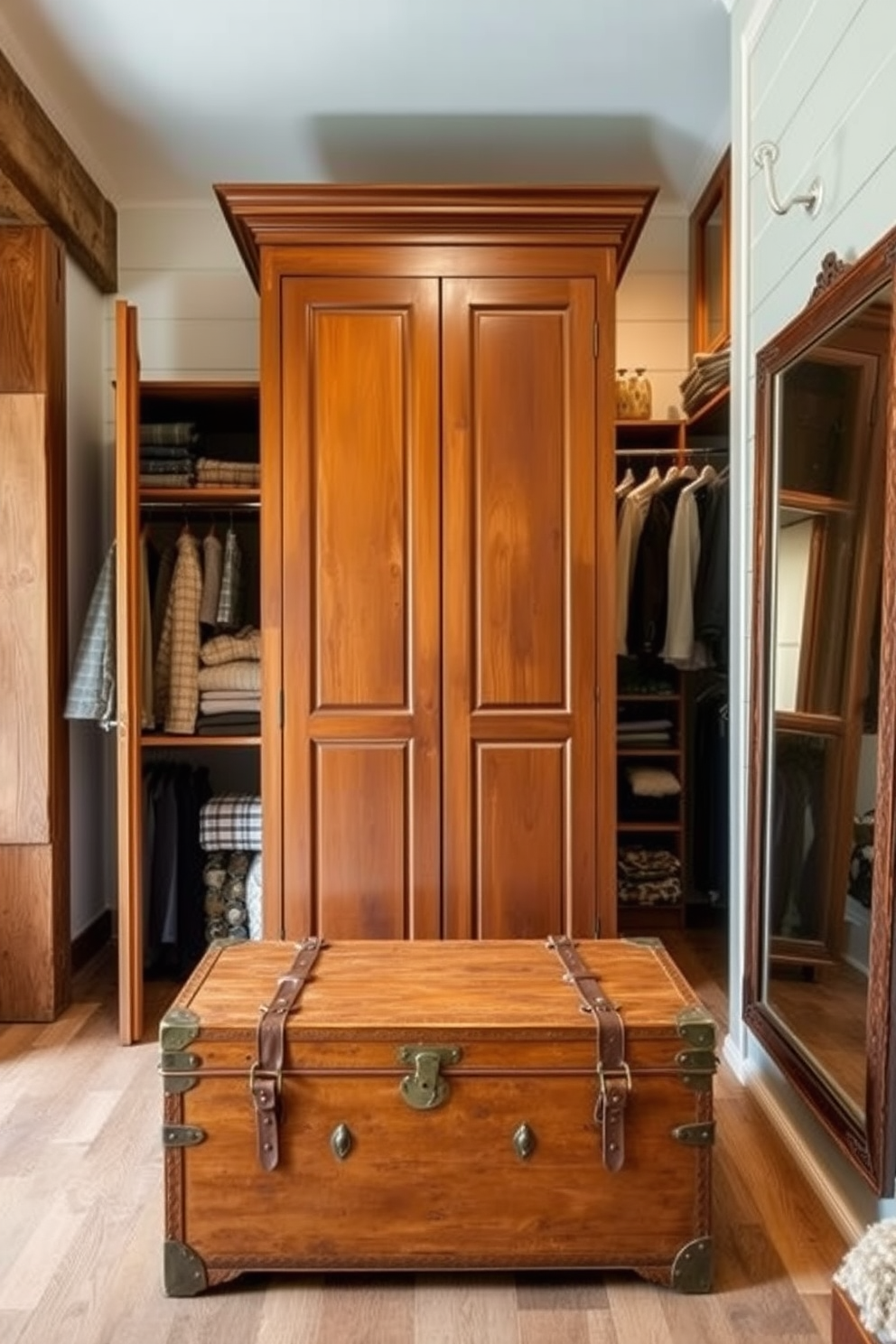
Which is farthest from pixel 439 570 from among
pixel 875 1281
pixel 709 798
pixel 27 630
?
pixel 875 1281

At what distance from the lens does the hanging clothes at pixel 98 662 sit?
109 inches

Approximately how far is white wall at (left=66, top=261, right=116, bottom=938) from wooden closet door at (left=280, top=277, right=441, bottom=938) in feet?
3.21

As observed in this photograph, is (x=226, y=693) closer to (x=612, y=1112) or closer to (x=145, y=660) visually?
(x=145, y=660)

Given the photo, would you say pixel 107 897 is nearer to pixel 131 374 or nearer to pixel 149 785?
pixel 149 785

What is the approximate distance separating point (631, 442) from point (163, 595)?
5.99 feet

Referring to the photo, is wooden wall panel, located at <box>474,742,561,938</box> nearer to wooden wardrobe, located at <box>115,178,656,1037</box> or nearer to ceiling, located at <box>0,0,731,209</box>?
wooden wardrobe, located at <box>115,178,656,1037</box>

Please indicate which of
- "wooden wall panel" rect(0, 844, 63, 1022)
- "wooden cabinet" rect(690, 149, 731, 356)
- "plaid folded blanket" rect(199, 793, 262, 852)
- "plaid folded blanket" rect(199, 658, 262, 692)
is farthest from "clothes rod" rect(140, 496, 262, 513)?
"wooden cabinet" rect(690, 149, 731, 356)

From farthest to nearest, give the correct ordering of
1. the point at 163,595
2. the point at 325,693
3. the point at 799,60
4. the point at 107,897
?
the point at 107,897 < the point at 163,595 < the point at 325,693 < the point at 799,60

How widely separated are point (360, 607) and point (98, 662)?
2.91 ft

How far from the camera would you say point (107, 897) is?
345cm

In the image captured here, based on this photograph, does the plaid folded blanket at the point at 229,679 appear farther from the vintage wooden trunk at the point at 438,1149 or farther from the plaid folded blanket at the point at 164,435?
the vintage wooden trunk at the point at 438,1149

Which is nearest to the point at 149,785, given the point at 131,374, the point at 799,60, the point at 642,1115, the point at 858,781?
the point at 131,374

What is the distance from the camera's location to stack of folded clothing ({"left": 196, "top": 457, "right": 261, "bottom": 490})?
118 inches

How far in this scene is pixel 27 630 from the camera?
9.07 feet
